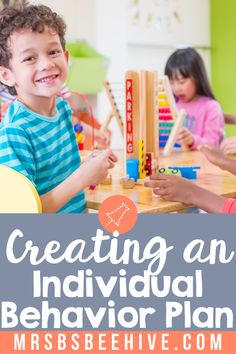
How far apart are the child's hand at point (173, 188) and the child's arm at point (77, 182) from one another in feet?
0.47

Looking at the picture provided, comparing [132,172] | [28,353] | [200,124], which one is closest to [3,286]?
[28,353]

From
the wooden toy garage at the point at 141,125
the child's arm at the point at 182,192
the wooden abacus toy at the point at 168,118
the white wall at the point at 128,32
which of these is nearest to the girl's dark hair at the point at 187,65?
the wooden abacus toy at the point at 168,118

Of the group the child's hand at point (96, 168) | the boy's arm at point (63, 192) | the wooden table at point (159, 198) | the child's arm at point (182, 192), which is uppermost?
the child's hand at point (96, 168)

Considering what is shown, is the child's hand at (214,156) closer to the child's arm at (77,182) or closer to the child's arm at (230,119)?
the child's arm at (77,182)

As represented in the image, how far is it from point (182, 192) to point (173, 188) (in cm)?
1

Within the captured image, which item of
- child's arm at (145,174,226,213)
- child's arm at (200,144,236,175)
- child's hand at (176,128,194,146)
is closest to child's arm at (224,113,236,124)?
child's hand at (176,128,194,146)

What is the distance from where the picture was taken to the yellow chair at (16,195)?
49cm

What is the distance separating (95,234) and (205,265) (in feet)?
0.32

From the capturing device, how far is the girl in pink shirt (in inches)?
64.4

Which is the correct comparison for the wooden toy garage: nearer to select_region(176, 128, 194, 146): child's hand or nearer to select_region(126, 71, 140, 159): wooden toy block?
select_region(126, 71, 140, 159): wooden toy block

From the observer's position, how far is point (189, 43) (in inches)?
124

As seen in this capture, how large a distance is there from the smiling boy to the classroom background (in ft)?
4.61

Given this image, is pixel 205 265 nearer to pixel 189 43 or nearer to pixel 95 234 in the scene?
pixel 95 234

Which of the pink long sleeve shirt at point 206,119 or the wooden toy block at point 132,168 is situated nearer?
the wooden toy block at point 132,168
